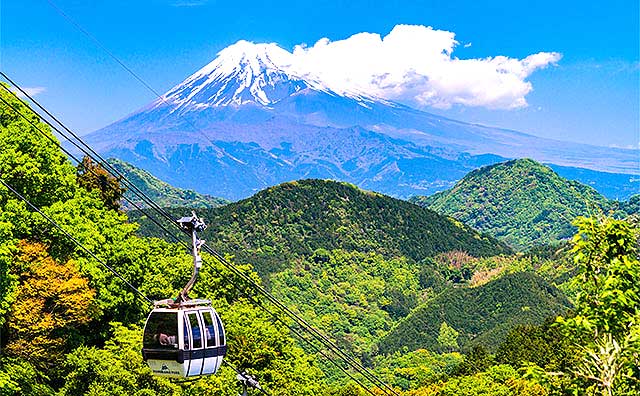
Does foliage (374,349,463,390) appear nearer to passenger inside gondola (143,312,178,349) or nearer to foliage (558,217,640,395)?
passenger inside gondola (143,312,178,349)

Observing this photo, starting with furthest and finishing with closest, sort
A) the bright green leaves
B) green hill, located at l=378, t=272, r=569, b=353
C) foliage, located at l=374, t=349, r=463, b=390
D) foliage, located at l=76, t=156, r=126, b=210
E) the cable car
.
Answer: green hill, located at l=378, t=272, r=569, b=353, foliage, located at l=374, t=349, r=463, b=390, foliage, located at l=76, t=156, r=126, b=210, the bright green leaves, the cable car

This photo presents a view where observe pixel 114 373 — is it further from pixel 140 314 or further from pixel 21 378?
pixel 140 314

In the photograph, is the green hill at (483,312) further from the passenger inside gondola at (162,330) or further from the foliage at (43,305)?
the passenger inside gondola at (162,330)

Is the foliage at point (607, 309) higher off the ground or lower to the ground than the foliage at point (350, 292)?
lower

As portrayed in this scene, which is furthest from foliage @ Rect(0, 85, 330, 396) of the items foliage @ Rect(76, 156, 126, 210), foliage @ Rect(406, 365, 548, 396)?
foliage @ Rect(406, 365, 548, 396)

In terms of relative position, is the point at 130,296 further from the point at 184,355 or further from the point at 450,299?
the point at 450,299

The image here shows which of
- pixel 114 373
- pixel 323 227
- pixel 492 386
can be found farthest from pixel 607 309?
pixel 323 227

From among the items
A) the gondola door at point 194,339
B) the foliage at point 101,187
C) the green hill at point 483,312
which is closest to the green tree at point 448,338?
the green hill at point 483,312
